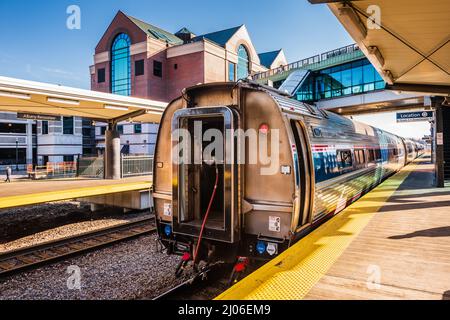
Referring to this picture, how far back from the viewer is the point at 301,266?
4.17 m

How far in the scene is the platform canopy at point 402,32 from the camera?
4789 millimetres

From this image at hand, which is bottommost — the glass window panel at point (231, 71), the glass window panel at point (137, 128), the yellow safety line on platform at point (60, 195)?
the yellow safety line on platform at point (60, 195)

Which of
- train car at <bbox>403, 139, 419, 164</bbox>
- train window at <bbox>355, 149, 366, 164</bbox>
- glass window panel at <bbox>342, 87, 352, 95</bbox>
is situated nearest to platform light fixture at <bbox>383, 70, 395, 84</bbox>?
train window at <bbox>355, 149, 366, 164</bbox>

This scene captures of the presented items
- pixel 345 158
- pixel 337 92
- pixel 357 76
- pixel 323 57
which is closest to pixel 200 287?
pixel 345 158

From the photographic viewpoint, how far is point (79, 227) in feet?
36.5

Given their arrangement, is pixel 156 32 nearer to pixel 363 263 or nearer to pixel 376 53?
pixel 376 53

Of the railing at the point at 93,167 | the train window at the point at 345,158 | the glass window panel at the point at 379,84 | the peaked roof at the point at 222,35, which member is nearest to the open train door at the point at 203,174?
the train window at the point at 345,158

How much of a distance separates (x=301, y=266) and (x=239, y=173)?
166cm

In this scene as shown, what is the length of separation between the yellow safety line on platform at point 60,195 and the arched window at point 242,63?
134ft

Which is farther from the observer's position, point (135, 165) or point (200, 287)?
point (135, 165)

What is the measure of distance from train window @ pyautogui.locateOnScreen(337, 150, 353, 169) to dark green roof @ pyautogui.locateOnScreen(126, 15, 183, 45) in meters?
43.6

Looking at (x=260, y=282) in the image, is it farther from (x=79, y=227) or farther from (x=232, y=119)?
(x=79, y=227)

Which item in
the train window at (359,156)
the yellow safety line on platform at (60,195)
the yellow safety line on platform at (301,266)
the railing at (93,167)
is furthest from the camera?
the railing at (93,167)

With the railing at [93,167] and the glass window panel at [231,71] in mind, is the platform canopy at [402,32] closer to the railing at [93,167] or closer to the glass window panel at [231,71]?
the railing at [93,167]
